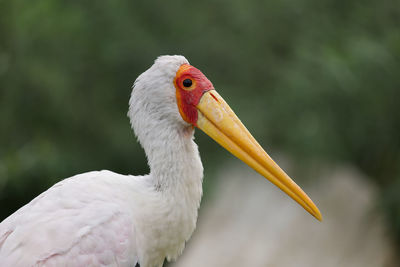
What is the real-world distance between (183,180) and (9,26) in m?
3.87

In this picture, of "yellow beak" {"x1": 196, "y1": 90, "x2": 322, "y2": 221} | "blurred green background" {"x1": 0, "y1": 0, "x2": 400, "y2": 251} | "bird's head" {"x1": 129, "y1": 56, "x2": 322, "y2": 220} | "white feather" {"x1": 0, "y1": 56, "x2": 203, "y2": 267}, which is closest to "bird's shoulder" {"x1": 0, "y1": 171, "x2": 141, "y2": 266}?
"white feather" {"x1": 0, "y1": 56, "x2": 203, "y2": 267}

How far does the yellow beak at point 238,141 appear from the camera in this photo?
3023mm

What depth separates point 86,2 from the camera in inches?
288

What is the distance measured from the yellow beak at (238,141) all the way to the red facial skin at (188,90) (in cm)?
3

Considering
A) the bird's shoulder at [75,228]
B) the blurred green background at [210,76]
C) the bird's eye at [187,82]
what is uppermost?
the blurred green background at [210,76]

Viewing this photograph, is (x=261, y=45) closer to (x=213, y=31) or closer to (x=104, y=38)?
(x=213, y=31)

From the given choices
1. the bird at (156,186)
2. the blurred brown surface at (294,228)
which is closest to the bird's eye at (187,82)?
the bird at (156,186)

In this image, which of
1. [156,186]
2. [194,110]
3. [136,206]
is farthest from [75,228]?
[194,110]

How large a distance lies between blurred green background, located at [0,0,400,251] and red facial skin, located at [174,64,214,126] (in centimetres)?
295

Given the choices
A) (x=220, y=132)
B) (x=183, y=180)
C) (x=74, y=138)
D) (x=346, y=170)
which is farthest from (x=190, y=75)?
(x=74, y=138)

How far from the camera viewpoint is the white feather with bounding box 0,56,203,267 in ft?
9.39

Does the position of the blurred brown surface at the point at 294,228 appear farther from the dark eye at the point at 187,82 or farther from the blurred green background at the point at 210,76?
the dark eye at the point at 187,82

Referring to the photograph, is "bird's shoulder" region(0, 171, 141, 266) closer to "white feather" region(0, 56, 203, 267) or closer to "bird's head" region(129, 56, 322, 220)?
"white feather" region(0, 56, 203, 267)

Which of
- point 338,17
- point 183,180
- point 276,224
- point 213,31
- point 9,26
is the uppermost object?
point 338,17
